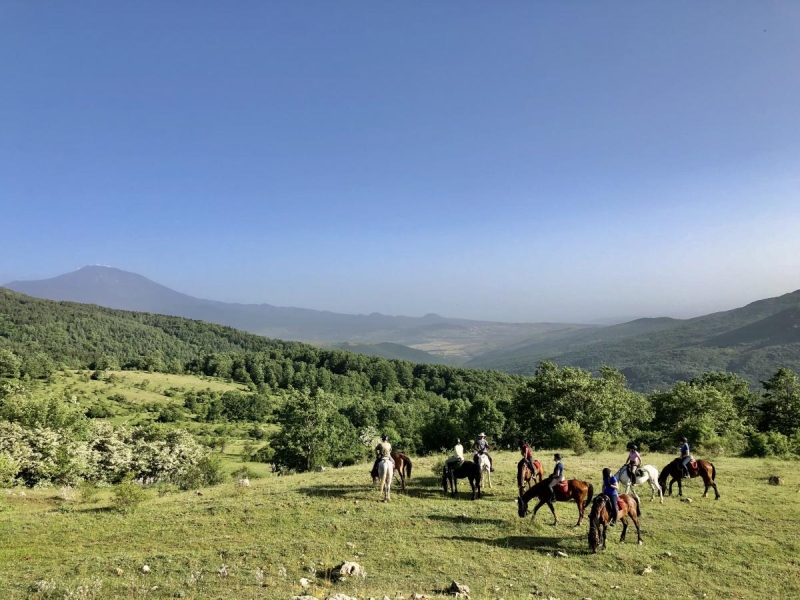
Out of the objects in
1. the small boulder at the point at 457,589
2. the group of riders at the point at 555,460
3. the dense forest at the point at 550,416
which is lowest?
the dense forest at the point at 550,416

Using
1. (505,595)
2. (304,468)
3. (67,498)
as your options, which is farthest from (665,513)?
(304,468)

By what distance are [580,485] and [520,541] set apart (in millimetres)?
3065

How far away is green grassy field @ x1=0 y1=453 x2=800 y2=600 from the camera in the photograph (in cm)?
949

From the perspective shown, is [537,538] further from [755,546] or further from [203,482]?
[203,482]

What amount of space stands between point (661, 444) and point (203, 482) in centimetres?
4639

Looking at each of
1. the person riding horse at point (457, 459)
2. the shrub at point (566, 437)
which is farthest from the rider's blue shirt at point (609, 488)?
the shrub at point (566, 437)

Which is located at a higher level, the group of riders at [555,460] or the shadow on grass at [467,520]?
the group of riders at [555,460]

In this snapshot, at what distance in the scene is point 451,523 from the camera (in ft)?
46.2

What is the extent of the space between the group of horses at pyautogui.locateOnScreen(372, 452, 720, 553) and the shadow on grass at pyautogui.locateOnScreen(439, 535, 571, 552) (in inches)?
42.0

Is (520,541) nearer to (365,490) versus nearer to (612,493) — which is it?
(612,493)

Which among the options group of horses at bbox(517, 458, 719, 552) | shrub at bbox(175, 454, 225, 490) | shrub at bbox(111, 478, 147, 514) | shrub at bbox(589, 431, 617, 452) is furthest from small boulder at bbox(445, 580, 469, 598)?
shrub at bbox(175, 454, 225, 490)

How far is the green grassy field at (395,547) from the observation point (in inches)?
374

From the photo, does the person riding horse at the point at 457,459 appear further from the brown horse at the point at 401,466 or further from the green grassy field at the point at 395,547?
the brown horse at the point at 401,466

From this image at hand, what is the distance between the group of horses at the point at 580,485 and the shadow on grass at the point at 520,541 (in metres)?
1.07
